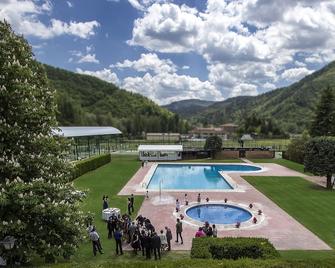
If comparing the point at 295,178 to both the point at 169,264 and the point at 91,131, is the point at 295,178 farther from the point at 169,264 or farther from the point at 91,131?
the point at 169,264

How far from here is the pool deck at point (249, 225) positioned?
17.5m

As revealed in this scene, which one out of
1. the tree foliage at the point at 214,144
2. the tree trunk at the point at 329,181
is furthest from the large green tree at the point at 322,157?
the tree foliage at the point at 214,144

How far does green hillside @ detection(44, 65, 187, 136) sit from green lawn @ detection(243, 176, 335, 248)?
260 feet

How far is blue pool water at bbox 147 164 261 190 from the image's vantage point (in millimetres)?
35153

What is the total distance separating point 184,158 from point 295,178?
77.4 feet

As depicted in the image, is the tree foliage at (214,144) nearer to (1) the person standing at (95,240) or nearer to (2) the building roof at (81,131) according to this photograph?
(2) the building roof at (81,131)

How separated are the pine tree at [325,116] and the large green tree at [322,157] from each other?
1885 centimetres

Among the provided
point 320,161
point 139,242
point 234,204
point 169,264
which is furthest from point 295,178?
point 169,264

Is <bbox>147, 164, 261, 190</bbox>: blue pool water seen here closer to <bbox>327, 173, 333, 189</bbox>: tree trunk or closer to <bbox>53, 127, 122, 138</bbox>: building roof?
<bbox>327, 173, 333, 189</bbox>: tree trunk

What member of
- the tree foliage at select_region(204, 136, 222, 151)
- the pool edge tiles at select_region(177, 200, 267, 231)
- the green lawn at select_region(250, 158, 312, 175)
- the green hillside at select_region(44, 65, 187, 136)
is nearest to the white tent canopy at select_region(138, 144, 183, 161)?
the tree foliage at select_region(204, 136, 222, 151)

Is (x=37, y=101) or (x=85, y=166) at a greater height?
(x=37, y=101)

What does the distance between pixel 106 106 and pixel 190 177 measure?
12232 cm

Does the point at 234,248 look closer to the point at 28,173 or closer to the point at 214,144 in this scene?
the point at 28,173

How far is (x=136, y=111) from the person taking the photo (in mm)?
164875
